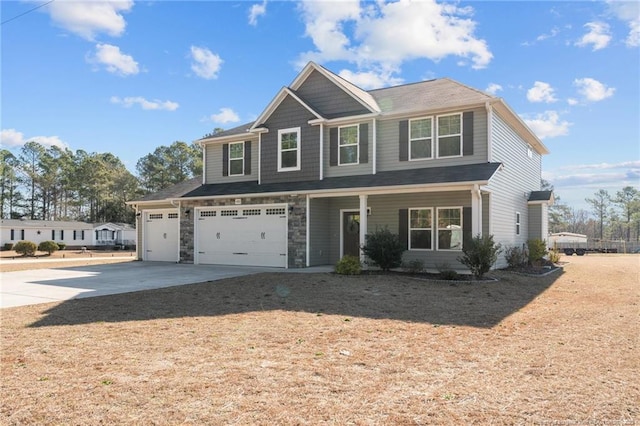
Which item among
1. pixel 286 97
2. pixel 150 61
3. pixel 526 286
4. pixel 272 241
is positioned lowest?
pixel 526 286

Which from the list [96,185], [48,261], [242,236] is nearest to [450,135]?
[242,236]

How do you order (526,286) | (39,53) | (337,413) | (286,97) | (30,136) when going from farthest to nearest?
(30,136), (286,97), (39,53), (526,286), (337,413)

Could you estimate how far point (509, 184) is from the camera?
630 inches

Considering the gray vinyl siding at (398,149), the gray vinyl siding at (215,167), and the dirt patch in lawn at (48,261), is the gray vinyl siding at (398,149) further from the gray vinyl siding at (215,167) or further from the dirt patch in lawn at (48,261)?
the dirt patch in lawn at (48,261)

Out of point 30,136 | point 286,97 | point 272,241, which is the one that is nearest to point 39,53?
point 286,97

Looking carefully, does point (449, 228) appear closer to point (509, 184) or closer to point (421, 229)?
point (421, 229)

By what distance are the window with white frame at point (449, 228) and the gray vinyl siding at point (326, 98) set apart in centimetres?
477

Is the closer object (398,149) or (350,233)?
(398,149)

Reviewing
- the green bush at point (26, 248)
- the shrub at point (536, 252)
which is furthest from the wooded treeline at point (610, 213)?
the green bush at point (26, 248)

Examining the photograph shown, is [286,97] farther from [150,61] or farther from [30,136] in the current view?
[30,136]

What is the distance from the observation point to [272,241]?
1628 cm

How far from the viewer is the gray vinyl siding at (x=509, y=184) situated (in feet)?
47.3

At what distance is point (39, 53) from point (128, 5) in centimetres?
490

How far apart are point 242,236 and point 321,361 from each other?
12.6 m
